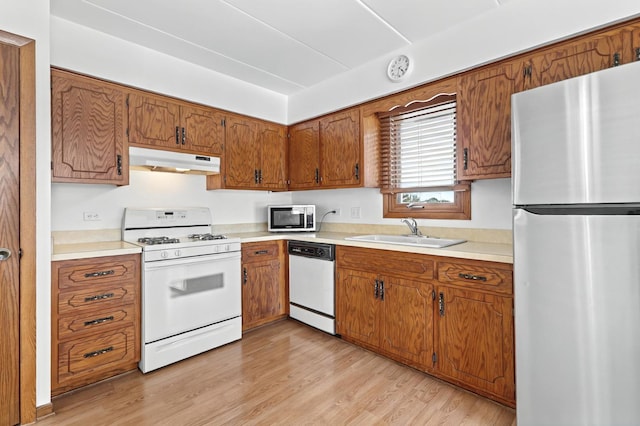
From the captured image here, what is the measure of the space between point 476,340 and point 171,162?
8.72ft

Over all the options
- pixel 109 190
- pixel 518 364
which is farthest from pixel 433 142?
pixel 109 190

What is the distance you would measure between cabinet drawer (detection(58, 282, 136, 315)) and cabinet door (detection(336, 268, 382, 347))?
1.62 metres

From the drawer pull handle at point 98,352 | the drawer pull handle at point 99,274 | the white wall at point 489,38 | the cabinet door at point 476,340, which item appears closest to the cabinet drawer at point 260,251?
the drawer pull handle at point 99,274

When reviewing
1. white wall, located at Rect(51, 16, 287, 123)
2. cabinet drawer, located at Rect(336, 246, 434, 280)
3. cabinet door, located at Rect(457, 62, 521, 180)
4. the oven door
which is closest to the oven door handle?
the oven door

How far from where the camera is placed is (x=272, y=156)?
363cm

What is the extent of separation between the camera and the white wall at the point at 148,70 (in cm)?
230

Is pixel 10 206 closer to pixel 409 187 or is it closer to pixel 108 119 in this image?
pixel 108 119

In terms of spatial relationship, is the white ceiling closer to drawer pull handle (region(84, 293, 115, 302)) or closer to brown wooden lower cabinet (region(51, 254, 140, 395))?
brown wooden lower cabinet (region(51, 254, 140, 395))

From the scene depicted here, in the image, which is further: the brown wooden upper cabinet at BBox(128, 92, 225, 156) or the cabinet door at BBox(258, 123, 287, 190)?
the cabinet door at BBox(258, 123, 287, 190)

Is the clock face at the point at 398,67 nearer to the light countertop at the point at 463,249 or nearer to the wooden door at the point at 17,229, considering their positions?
the light countertop at the point at 463,249

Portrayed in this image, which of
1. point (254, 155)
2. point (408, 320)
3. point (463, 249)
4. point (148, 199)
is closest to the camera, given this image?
point (463, 249)

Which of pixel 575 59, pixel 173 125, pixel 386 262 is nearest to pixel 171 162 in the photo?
pixel 173 125

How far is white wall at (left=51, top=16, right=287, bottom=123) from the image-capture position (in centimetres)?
230

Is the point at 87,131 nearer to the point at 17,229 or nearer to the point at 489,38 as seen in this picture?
the point at 17,229
